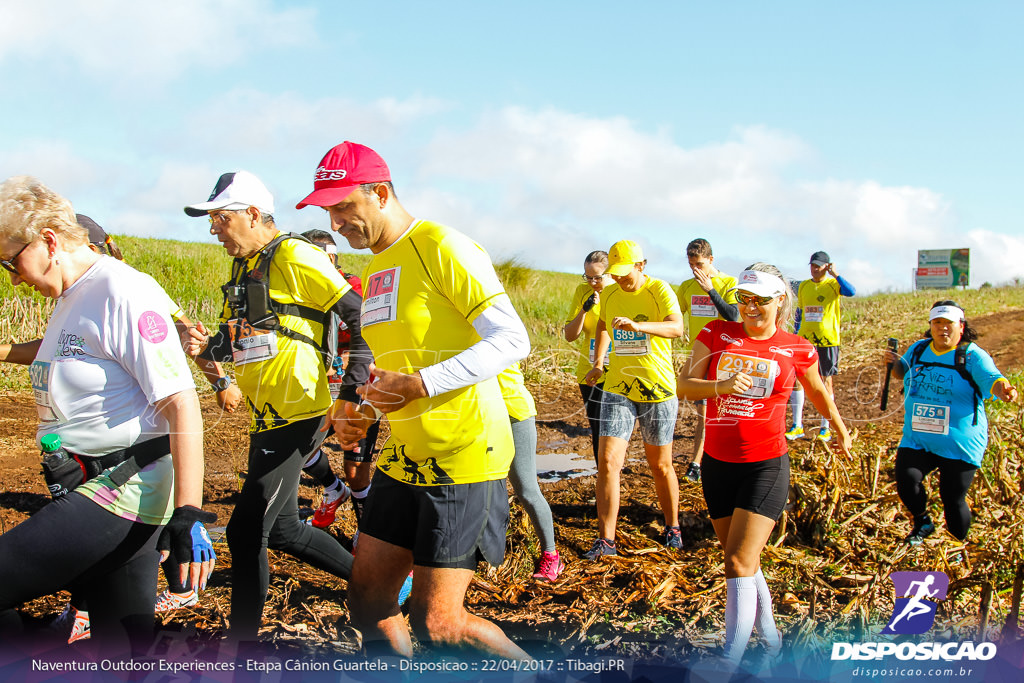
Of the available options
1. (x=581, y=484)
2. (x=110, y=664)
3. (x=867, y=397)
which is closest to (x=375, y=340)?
(x=110, y=664)

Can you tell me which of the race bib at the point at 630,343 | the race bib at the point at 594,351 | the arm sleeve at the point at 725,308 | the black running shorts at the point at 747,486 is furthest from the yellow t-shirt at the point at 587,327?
the black running shorts at the point at 747,486

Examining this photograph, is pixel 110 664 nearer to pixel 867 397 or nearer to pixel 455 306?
pixel 455 306

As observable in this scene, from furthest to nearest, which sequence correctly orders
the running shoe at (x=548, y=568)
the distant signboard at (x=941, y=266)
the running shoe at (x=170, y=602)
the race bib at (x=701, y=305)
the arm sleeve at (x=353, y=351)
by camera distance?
the distant signboard at (x=941, y=266)
the race bib at (x=701, y=305)
the running shoe at (x=548, y=568)
the running shoe at (x=170, y=602)
the arm sleeve at (x=353, y=351)

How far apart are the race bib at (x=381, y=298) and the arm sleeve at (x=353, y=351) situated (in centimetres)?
27

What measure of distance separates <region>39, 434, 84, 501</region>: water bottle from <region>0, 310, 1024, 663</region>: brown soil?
59.6 inches

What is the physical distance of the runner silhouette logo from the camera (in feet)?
14.1

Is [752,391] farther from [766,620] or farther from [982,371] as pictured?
[982,371]

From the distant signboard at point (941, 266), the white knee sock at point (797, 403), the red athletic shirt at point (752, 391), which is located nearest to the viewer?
the red athletic shirt at point (752, 391)

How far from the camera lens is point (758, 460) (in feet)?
12.9

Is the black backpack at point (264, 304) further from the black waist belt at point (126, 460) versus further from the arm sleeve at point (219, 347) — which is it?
the black waist belt at point (126, 460)

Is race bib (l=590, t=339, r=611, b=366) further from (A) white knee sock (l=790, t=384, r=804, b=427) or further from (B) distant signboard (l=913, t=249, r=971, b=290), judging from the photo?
(B) distant signboard (l=913, t=249, r=971, b=290)

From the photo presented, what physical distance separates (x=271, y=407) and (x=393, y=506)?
98 cm

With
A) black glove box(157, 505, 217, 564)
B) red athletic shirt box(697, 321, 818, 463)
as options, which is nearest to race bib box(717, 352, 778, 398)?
red athletic shirt box(697, 321, 818, 463)

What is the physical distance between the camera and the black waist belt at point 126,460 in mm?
2686
